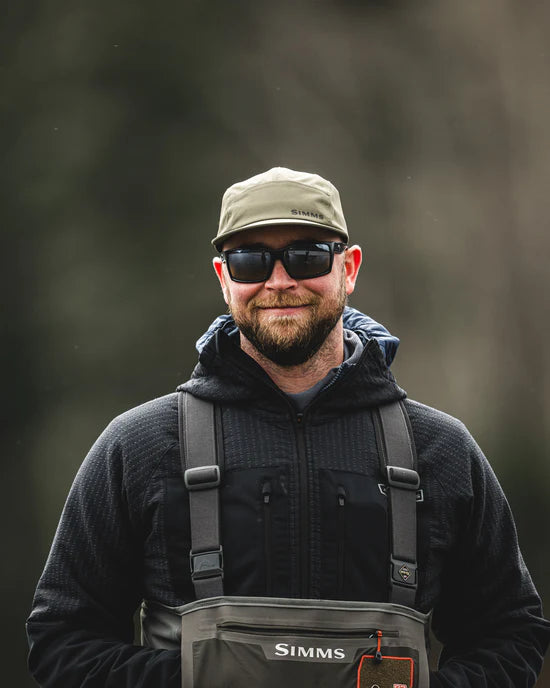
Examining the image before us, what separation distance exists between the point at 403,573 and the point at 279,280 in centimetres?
62

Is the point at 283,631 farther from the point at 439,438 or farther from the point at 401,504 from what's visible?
the point at 439,438

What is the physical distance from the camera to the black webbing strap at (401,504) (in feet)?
6.08

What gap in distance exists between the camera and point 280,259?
200 cm

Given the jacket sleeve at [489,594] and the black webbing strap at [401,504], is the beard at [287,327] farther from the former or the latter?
the jacket sleeve at [489,594]

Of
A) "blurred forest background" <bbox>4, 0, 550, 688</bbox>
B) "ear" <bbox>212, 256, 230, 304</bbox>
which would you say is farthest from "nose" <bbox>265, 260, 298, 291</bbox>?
"blurred forest background" <bbox>4, 0, 550, 688</bbox>

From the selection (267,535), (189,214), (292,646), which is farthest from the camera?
(189,214)

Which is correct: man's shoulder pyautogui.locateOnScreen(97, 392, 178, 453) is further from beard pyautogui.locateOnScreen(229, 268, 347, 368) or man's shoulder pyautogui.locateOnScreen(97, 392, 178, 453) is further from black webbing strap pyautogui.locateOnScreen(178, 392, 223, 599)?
beard pyautogui.locateOnScreen(229, 268, 347, 368)

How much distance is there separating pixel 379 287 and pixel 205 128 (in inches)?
47.0

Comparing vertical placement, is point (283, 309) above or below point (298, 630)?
above

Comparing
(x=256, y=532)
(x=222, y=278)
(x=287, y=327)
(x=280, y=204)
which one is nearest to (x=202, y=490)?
(x=256, y=532)

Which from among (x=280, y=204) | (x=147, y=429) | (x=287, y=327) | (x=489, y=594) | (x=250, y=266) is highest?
(x=280, y=204)

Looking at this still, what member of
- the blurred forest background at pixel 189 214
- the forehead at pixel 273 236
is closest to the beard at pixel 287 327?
the forehead at pixel 273 236

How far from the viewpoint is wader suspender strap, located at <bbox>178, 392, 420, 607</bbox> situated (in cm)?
181

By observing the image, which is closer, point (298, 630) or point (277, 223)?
point (298, 630)
